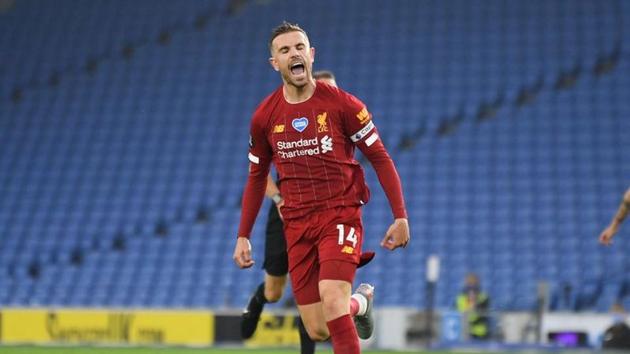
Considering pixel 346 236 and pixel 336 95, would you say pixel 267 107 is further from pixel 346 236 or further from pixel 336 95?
pixel 346 236

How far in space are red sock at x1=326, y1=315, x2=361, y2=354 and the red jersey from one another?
57 centimetres

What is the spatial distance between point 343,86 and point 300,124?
13271 millimetres

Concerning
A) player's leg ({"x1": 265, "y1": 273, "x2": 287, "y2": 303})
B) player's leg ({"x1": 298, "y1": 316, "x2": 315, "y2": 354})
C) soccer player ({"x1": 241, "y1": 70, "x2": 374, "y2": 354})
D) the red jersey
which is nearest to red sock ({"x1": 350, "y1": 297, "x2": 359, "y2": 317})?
the red jersey

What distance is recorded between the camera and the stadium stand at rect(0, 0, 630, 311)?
53.9 feet

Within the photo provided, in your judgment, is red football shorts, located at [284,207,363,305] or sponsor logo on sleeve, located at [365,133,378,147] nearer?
red football shorts, located at [284,207,363,305]

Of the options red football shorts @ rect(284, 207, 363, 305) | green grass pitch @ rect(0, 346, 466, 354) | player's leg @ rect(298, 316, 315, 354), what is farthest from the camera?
green grass pitch @ rect(0, 346, 466, 354)

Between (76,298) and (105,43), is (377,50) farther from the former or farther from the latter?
(76,298)

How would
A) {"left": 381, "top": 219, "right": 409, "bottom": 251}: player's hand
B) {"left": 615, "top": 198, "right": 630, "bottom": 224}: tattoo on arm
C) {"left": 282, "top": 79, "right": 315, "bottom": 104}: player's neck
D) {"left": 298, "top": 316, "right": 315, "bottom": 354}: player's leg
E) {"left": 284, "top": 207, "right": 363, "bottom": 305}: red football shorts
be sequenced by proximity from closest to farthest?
{"left": 381, "top": 219, "right": 409, "bottom": 251}: player's hand < {"left": 284, "top": 207, "right": 363, "bottom": 305}: red football shorts < {"left": 282, "top": 79, "right": 315, "bottom": 104}: player's neck < {"left": 298, "top": 316, "right": 315, "bottom": 354}: player's leg < {"left": 615, "top": 198, "right": 630, "bottom": 224}: tattoo on arm

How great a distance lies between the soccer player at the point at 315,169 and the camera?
5.38 metres

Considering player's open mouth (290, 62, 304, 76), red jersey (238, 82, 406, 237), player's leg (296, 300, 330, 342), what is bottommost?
player's leg (296, 300, 330, 342)

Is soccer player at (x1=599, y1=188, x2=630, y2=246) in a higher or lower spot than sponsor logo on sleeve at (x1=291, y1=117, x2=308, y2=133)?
lower

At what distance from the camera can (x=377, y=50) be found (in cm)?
1917

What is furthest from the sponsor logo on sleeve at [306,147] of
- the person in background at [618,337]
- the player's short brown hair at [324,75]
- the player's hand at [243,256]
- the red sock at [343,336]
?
the person in background at [618,337]

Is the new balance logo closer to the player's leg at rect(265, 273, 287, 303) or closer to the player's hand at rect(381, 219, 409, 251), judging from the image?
the player's hand at rect(381, 219, 409, 251)
